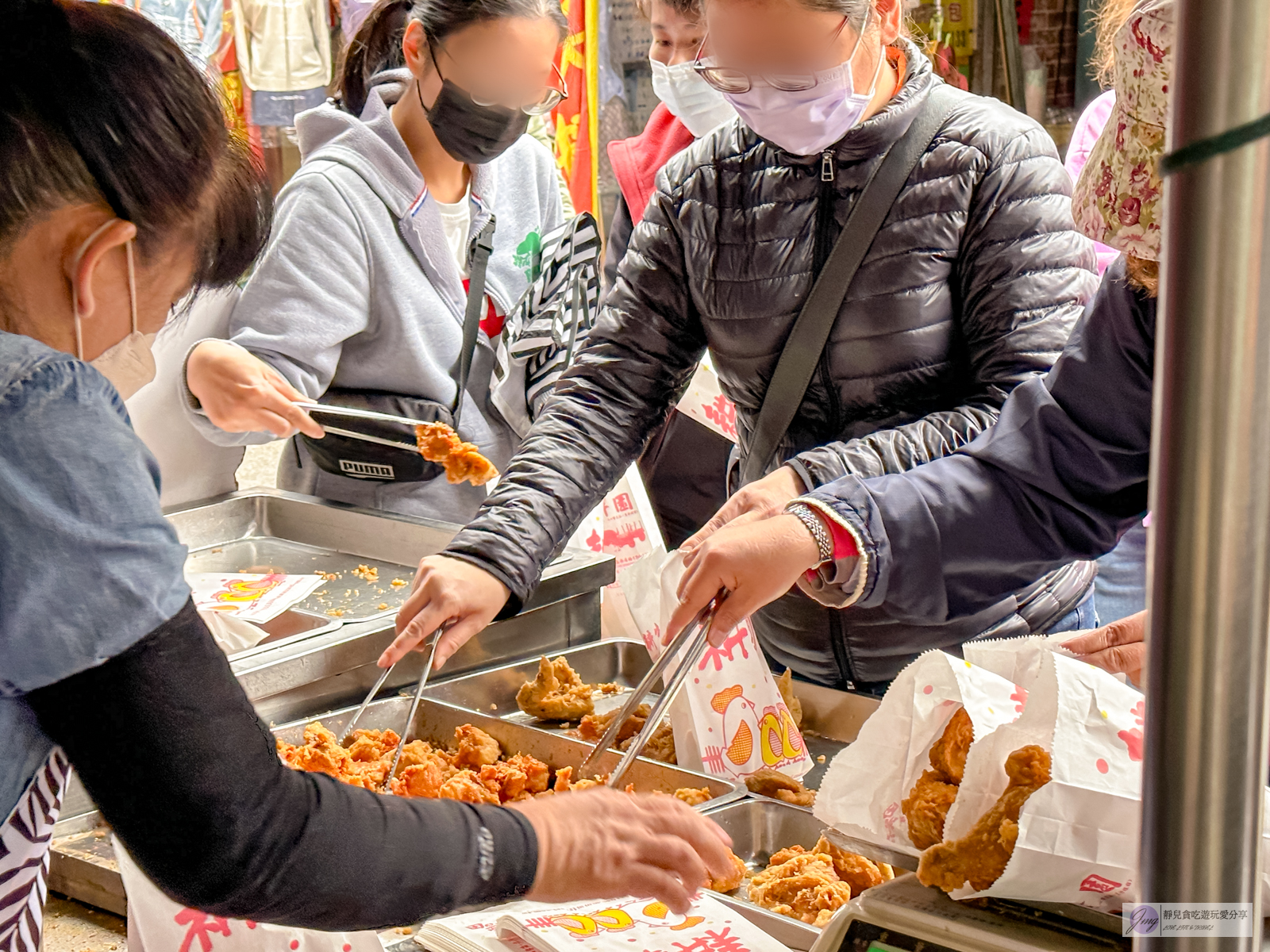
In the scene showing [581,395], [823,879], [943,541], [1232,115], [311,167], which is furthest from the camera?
[311,167]

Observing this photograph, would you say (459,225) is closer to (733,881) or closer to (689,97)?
(689,97)

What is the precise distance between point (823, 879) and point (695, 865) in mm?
527

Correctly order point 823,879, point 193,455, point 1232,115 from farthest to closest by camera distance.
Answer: point 193,455
point 823,879
point 1232,115

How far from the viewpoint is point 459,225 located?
2.96 m

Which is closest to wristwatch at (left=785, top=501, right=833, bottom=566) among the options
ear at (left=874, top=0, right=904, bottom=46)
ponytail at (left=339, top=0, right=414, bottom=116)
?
ear at (left=874, top=0, right=904, bottom=46)

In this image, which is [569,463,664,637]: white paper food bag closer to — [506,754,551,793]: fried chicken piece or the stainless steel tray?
[506,754,551,793]: fried chicken piece

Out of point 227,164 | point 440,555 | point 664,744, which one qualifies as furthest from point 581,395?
point 227,164

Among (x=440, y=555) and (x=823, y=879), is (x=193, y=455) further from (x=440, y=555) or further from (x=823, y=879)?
(x=823, y=879)

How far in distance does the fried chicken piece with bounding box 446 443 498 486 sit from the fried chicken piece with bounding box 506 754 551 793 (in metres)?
0.79

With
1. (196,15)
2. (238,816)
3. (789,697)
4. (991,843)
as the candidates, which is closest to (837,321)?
(789,697)

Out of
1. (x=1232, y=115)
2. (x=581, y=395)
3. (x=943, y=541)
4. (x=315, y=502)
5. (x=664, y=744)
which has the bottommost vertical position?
(x=664, y=744)

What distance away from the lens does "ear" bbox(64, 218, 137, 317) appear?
34.8 inches

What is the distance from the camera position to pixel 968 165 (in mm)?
1858

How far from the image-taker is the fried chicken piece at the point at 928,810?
1.11m
